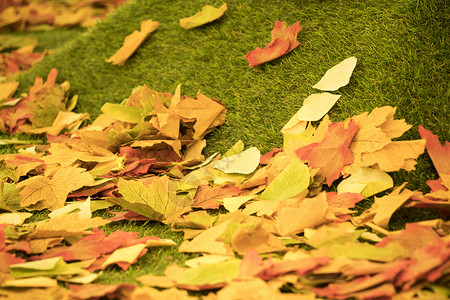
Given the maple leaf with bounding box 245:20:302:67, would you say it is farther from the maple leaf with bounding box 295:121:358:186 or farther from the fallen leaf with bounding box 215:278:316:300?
the fallen leaf with bounding box 215:278:316:300

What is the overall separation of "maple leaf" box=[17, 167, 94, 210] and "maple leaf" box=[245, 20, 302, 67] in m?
0.63

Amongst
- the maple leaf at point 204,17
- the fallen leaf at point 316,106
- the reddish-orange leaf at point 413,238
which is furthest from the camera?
the maple leaf at point 204,17

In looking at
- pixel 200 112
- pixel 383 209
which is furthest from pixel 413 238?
pixel 200 112

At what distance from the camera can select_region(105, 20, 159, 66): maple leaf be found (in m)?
1.84

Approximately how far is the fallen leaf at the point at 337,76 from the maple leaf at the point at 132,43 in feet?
2.67

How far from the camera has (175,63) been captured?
A: 1.75 meters

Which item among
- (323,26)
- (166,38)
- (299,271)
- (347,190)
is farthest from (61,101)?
(299,271)

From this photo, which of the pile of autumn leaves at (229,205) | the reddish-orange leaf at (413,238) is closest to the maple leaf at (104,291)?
the pile of autumn leaves at (229,205)

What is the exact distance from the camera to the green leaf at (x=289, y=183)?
3.55ft

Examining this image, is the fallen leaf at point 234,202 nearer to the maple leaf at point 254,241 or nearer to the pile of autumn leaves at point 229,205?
the pile of autumn leaves at point 229,205

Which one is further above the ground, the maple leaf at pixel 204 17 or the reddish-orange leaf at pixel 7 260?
the maple leaf at pixel 204 17

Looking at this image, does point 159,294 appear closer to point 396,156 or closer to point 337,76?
point 396,156

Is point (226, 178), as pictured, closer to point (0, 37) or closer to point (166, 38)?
point (166, 38)

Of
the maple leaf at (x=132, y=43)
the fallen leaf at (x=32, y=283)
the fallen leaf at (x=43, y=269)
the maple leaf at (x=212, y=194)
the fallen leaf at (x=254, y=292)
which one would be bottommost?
the maple leaf at (x=212, y=194)
